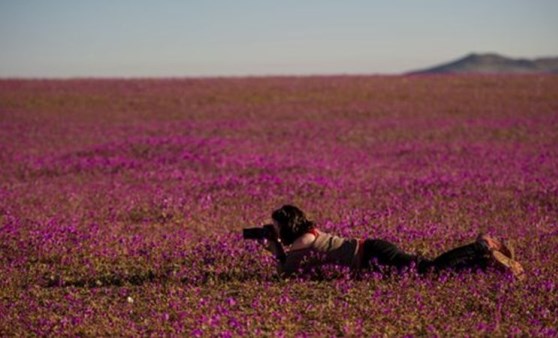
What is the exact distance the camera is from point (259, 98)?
54.6 meters

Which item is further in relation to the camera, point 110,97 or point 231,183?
point 110,97

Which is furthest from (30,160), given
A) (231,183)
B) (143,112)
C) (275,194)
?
(143,112)

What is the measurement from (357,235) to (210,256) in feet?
8.91

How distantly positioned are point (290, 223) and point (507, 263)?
2879 millimetres


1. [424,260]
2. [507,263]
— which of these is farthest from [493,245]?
[424,260]

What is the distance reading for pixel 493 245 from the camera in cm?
765

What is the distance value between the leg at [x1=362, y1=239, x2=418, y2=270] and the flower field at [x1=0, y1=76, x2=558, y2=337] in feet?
0.83

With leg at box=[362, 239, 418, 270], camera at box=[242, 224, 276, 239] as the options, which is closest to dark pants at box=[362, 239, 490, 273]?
leg at box=[362, 239, 418, 270]

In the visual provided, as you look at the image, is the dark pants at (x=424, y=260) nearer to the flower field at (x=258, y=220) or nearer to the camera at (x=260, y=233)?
the flower field at (x=258, y=220)

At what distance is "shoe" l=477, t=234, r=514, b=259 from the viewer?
299 inches

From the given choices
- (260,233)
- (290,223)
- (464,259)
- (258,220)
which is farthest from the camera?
(258,220)

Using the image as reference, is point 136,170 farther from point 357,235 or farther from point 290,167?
point 357,235

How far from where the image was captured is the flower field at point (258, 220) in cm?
688

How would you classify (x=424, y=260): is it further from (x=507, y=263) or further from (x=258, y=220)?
(x=258, y=220)
